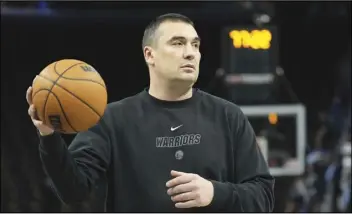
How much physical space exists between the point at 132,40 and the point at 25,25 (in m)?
1.08

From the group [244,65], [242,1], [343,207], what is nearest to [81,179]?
[244,65]

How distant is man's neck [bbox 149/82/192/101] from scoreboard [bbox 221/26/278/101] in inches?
140

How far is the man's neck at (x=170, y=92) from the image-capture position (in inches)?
95.8

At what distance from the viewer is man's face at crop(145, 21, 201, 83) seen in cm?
238

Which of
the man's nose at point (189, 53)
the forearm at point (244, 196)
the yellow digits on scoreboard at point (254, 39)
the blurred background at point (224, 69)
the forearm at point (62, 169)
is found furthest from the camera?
the blurred background at point (224, 69)

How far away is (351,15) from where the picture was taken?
22.9 feet

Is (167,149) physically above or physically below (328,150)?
above

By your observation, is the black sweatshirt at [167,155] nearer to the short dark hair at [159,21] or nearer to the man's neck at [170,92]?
the man's neck at [170,92]

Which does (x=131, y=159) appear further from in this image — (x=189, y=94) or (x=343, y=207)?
(x=343, y=207)

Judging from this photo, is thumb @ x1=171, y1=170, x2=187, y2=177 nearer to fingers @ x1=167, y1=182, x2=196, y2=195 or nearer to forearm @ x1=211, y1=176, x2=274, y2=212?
fingers @ x1=167, y1=182, x2=196, y2=195

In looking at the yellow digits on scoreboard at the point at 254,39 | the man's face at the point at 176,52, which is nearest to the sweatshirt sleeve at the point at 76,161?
the man's face at the point at 176,52

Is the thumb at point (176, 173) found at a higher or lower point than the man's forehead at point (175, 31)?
lower

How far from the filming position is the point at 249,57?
600cm

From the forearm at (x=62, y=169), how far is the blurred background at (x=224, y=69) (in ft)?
12.9
